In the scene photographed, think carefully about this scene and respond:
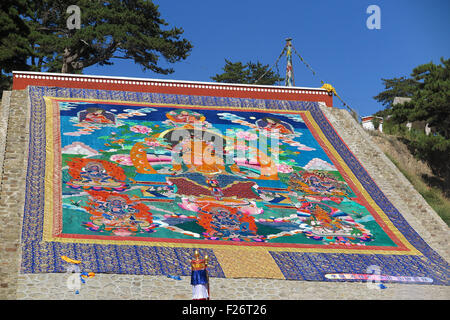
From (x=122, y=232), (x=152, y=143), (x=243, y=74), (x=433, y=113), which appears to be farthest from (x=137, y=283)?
(x=243, y=74)

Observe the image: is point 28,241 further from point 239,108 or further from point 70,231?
point 239,108

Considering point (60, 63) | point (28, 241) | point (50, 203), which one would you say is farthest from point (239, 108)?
point (60, 63)

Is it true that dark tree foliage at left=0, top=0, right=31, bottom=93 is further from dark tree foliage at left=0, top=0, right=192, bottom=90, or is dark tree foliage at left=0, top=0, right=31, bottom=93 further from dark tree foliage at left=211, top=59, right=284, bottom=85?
dark tree foliage at left=211, top=59, right=284, bottom=85

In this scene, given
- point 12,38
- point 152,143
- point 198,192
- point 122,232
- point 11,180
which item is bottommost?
point 122,232

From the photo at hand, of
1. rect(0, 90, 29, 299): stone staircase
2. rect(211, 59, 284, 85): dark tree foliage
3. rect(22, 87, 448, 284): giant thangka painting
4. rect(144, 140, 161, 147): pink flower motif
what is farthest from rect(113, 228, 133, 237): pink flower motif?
rect(211, 59, 284, 85): dark tree foliage

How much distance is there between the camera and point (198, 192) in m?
15.9

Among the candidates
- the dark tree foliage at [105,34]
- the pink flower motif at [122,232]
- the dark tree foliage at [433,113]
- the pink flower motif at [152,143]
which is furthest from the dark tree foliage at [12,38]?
the dark tree foliage at [433,113]

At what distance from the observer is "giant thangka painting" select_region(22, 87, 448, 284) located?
42.5 feet

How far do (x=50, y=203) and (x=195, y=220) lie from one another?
11.0ft

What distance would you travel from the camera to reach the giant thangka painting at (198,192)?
12.9m

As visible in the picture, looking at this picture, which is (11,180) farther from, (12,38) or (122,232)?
(12,38)

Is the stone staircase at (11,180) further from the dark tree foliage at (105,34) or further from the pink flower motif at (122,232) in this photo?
the dark tree foliage at (105,34)

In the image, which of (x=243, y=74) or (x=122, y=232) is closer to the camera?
(x=122, y=232)

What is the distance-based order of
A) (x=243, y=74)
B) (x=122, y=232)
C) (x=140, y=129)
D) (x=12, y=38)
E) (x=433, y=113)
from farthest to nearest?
(x=243, y=74), (x=12, y=38), (x=433, y=113), (x=140, y=129), (x=122, y=232)
